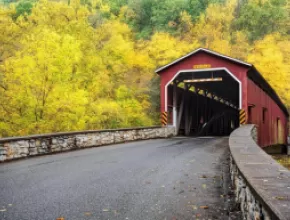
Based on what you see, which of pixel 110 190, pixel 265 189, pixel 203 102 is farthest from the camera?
pixel 203 102

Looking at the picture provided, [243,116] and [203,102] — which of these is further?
[203,102]

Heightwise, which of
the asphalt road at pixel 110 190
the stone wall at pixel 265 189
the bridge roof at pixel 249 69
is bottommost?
the asphalt road at pixel 110 190

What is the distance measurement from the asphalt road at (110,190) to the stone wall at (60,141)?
0.61 metres

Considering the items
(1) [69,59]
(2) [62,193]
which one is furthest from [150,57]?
(2) [62,193]

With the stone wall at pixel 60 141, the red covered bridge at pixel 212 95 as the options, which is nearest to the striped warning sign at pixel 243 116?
the red covered bridge at pixel 212 95

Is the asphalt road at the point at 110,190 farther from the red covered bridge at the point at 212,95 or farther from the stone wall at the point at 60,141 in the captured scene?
the red covered bridge at the point at 212,95

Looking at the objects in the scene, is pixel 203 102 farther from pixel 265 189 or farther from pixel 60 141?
pixel 265 189

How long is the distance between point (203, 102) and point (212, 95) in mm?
2290

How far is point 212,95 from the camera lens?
28156mm

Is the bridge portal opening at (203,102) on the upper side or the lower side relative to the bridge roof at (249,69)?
lower

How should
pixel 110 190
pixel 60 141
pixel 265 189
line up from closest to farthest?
1. pixel 265 189
2. pixel 110 190
3. pixel 60 141

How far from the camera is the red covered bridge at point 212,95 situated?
18.3m

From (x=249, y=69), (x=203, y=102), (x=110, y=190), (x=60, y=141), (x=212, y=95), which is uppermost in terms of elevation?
(x=249, y=69)

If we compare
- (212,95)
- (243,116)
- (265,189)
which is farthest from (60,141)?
(212,95)
